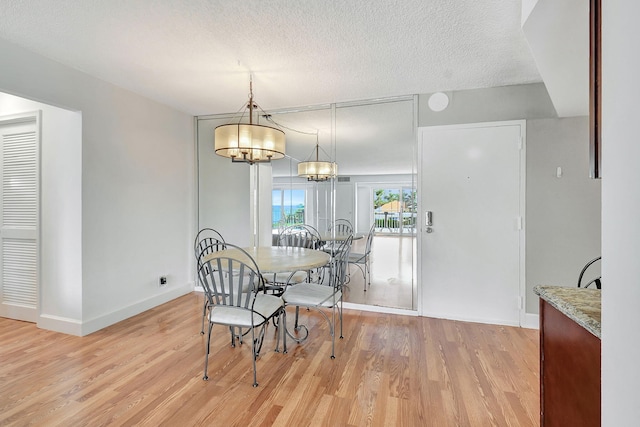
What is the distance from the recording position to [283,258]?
258 cm

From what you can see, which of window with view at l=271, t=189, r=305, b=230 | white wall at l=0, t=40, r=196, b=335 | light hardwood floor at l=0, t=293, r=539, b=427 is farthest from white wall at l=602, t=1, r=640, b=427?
white wall at l=0, t=40, r=196, b=335

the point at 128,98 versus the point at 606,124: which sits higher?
the point at 128,98

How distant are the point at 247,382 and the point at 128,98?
3053 mm

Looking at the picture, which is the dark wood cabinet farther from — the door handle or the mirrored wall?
the mirrored wall

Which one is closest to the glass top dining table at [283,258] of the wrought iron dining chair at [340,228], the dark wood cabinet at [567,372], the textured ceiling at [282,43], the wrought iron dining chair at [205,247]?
the wrought iron dining chair at [205,247]

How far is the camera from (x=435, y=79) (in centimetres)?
289

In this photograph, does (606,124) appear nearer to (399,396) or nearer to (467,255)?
(399,396)

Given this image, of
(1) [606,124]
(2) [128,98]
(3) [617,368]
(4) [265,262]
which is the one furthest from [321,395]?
(2) [128,98]

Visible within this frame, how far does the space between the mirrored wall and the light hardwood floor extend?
0.75 m

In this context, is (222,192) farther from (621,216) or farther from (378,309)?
(621,216)

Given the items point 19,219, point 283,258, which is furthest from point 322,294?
point 19,219

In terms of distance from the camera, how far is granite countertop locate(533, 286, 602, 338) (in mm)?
894

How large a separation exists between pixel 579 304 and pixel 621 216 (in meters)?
0.50

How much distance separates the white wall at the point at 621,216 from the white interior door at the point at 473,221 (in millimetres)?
2516
